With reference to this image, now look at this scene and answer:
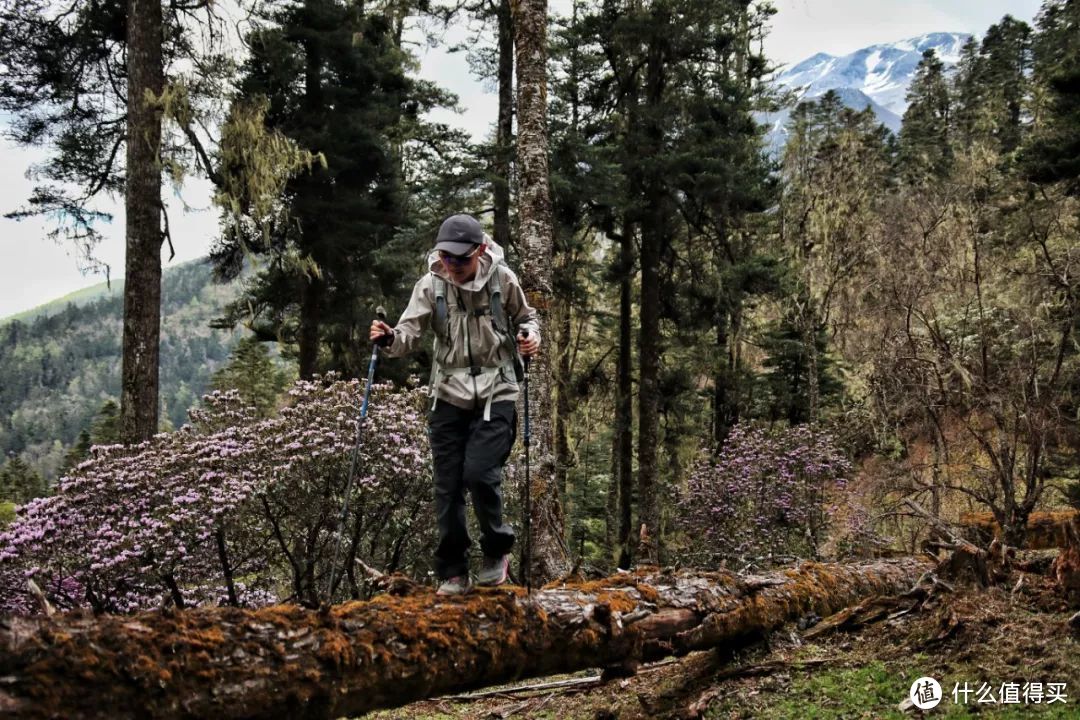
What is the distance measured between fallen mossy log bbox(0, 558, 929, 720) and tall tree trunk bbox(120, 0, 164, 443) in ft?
→ 20.8

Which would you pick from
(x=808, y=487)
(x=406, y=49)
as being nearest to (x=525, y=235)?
(x=808, y=487)

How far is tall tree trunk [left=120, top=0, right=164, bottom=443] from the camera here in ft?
27.7

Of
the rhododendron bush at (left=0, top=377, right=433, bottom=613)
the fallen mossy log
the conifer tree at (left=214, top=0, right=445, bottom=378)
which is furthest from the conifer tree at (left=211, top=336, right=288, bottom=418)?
the fallen mossy log

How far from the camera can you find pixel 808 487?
472 inches

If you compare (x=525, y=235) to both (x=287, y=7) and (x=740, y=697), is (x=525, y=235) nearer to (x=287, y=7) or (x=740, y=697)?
(x=740, y=697)

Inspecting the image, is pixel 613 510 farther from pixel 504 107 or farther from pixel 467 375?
pixel 467 375

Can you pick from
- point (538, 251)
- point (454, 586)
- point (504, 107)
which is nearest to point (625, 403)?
point (504, 107)

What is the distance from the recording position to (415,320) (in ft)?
12.9

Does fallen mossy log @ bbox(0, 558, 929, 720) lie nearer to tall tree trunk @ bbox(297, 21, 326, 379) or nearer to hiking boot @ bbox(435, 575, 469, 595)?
hiking boot @ bbox(435, 575, 469, 595)

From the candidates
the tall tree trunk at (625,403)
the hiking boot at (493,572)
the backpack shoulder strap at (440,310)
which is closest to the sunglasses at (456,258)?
the backpack shoulder strap at (440,310)

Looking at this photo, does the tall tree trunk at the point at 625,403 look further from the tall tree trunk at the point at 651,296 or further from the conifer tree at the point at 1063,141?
the conifer tree at the point at 1063,141

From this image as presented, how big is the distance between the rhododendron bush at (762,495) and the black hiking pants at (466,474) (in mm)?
7909

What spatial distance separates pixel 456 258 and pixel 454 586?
1632mm

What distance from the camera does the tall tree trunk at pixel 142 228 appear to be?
27.7 feet
